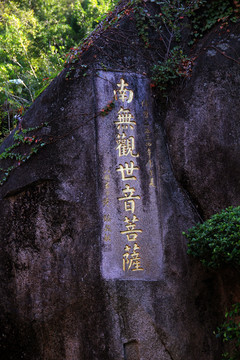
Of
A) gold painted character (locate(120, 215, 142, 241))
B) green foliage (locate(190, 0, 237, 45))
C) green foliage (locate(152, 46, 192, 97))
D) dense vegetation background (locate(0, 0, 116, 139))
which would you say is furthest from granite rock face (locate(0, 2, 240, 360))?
dense vegetation background (locate(0, 0, 116, 139))

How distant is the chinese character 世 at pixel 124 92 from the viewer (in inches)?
178

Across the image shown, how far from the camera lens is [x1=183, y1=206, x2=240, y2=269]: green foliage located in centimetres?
362

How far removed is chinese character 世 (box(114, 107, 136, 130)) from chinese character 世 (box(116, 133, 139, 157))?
5.1 inches

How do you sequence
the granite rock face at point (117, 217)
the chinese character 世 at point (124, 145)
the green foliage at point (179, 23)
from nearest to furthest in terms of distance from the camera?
the granite rock face at point (117, 217)
the chinese character 世 at point (124, 145)
the green foliage at point (179, 23)

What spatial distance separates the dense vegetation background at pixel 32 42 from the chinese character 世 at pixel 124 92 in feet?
10.1

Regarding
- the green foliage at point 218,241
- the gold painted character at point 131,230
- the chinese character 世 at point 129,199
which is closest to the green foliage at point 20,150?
the chinese character 世 at point 129,199

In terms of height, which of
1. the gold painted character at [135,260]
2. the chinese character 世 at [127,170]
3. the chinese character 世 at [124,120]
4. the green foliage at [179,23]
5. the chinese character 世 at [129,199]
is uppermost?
the green foliage at [179,23]

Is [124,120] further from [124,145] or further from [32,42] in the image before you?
[32,42]

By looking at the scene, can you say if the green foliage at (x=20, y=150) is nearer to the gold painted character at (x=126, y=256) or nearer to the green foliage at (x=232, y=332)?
the gold painted character at (x=126, y=256)

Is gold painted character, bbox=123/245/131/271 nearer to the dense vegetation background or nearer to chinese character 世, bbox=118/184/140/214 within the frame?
chinese character 世, bbox=118/184/140/214

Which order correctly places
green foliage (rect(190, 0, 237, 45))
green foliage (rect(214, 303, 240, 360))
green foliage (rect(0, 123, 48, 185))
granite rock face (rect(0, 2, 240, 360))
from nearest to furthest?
green foliage (rect(214, 303, 240, 360)), granite rock face (rect(0, 2, 240, 360)), green foliage (rect(0, 123, 48, 185)), green foliage (rect(190, 0, 237, 45))

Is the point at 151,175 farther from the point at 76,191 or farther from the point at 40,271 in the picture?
the point at 40,271

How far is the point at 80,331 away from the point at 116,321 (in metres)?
0.45

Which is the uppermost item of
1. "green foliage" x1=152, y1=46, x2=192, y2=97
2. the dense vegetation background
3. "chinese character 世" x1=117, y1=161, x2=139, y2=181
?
the dense vegetation background
